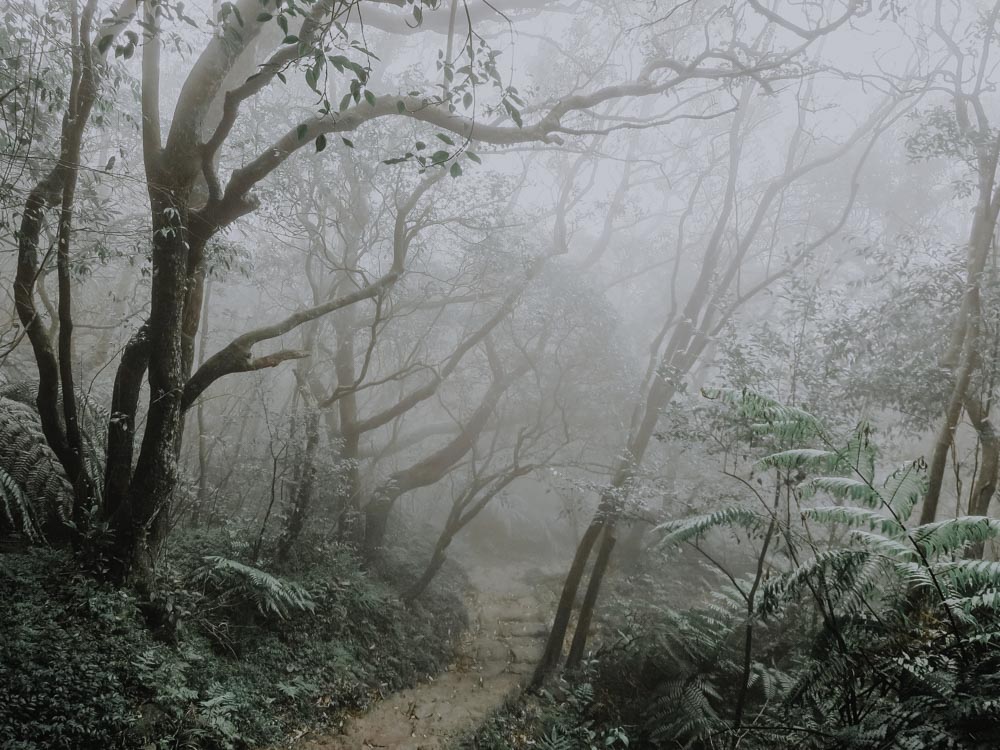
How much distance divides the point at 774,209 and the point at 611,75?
9.40 meters

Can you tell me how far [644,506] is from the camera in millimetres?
7539

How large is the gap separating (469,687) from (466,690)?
13 centimetres

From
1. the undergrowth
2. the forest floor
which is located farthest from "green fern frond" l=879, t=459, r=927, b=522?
the undergrowth

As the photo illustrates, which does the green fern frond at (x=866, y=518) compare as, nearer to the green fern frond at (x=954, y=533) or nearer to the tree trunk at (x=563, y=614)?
the green fern frond at (x=954, y=533)

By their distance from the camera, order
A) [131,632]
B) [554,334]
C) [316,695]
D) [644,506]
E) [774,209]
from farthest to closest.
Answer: [774,209], [554,334], [644,506], [316,695], [131,632]

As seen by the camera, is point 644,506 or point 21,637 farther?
point 644,506

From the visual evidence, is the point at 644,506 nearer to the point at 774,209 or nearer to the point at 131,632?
→ the point at 131,632

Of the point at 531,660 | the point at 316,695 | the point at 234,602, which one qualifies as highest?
the point at 234,602

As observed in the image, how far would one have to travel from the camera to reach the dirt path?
240 inches

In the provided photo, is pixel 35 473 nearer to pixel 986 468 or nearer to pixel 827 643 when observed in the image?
pixel 827 643

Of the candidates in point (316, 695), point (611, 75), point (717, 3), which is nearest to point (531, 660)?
point (316, 695)

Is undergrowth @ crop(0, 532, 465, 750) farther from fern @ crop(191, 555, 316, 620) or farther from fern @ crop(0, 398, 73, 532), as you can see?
fern @ crop(0, 398, 73, 532)

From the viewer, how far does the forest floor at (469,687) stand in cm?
610

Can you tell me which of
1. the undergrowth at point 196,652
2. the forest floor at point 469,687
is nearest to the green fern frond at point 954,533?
the forest floor at point 469,687
